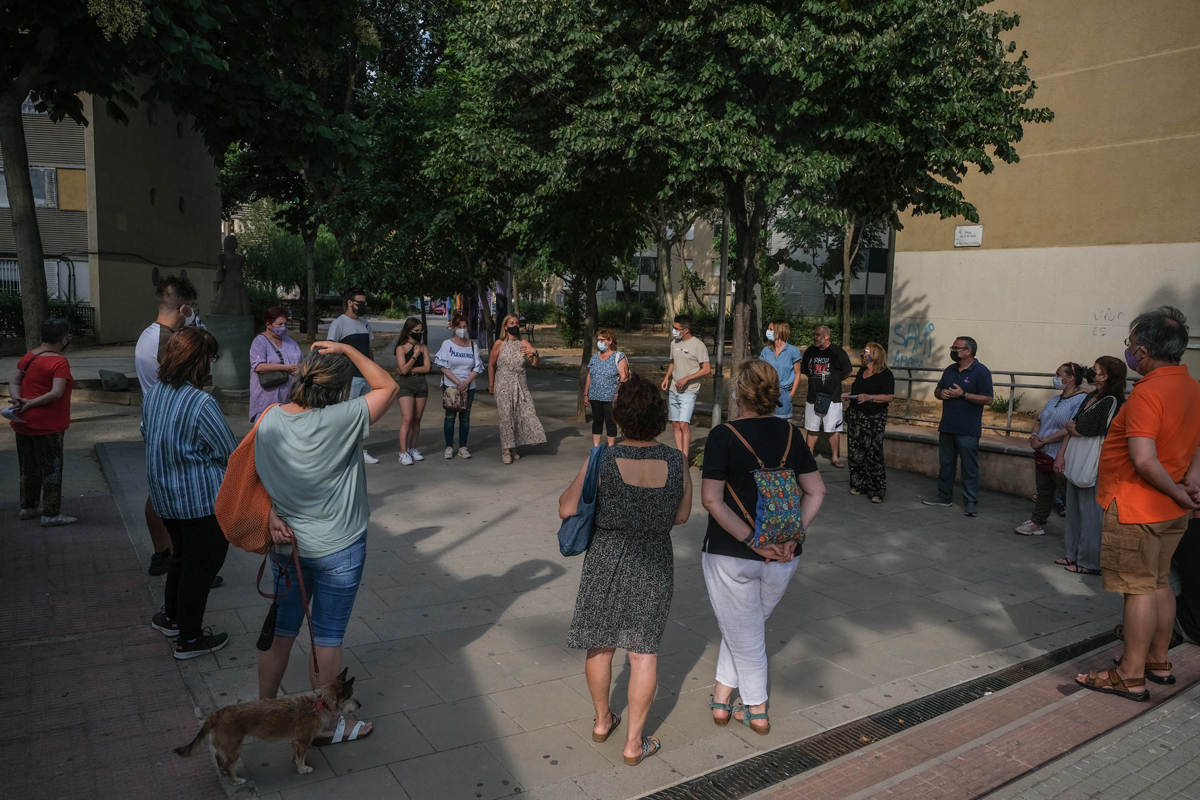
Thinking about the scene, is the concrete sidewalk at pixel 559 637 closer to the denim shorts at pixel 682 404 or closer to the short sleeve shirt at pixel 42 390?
the short sleeve shirt at pixel 42 390

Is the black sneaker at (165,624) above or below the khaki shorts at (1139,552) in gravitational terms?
below

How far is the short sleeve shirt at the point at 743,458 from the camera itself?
12.7 ft

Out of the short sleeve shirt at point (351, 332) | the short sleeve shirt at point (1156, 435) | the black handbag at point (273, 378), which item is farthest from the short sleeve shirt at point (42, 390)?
the short sleeve shirt at point (1156, 435)

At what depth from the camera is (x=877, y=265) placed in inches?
1767

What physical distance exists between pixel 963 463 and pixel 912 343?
864 centimetres

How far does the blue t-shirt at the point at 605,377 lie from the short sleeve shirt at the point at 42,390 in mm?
5099

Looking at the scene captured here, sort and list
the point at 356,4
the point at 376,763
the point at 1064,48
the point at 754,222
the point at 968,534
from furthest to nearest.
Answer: the point at 1064,48 < the point at 356,4 < the point at 754,222 < the point at 968,534 < the point at 376,763

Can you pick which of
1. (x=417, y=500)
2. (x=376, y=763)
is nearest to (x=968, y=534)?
(x=417, y=500)

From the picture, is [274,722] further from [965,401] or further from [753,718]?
[965,401]

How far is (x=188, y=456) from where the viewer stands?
4457mm

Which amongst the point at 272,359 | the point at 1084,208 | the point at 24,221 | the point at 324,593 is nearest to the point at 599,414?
the point at 272,359

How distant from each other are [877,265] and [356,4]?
123 feet

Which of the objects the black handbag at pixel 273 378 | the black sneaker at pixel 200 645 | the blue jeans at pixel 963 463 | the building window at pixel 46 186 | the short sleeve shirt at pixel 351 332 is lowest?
the black sneaker at pixel 200 645

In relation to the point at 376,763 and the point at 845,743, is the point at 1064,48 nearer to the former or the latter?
the point at 845,743
